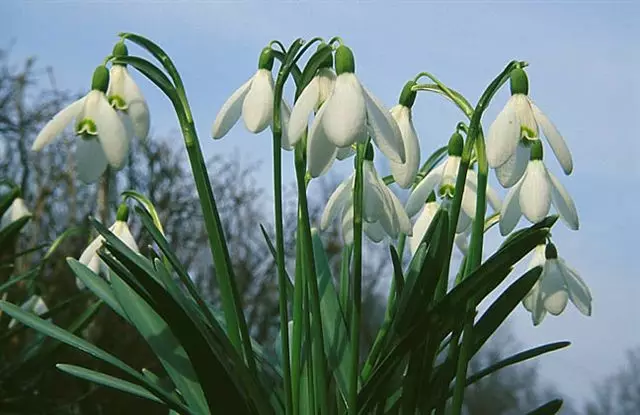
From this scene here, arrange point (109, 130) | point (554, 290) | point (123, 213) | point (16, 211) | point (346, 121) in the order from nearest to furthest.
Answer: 1. point (346, 121)
2. point (109, 130)
3. point (554, 290)
4. point (123, 213)
5. point (16, 211)

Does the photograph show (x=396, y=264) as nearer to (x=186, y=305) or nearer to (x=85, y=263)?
(x=186, y=305)

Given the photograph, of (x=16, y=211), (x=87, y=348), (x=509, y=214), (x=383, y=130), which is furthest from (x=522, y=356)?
(x=16, y=211)

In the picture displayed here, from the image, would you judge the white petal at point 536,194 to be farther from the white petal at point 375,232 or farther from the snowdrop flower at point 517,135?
the white petal at point 375,232

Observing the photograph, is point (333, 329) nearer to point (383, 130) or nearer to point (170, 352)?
point (170, 352)

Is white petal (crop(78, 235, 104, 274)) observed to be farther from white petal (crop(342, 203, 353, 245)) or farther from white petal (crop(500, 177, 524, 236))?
white petal (crop(500, 177, 524, 236))

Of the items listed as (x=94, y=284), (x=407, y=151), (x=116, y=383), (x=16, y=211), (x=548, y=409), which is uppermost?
(x=16, y=211)

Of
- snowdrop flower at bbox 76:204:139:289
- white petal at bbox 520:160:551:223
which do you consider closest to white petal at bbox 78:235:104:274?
snowdrop flower at bbox 76:204:139:289
